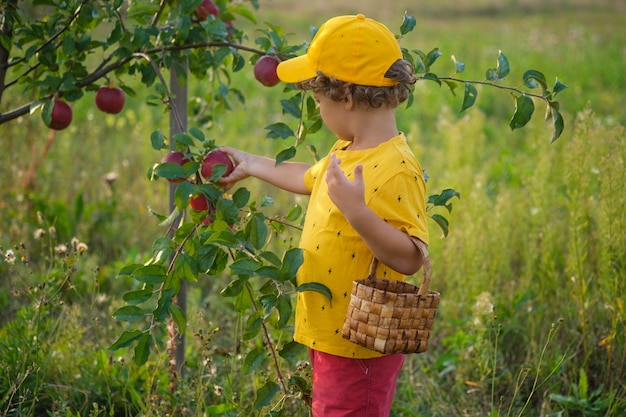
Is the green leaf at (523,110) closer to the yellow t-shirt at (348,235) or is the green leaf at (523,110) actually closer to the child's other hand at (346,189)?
the yellow t-shirt at (348,235)

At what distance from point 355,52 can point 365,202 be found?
0.32 m

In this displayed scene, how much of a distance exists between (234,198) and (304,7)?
40.0ft

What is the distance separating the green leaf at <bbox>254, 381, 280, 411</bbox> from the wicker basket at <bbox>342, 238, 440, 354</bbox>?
31 centimetres

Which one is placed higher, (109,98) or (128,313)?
(109,98)

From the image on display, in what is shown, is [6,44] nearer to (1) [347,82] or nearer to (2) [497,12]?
(1) [347,82]

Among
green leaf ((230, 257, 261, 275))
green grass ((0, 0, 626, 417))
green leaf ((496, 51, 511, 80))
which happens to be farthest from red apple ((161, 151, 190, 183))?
green leaf ((496, 51, 511, 80))

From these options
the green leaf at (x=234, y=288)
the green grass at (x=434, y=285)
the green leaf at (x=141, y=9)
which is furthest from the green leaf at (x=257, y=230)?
the green leaf at (x=141, y=9)

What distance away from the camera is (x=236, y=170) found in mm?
1893

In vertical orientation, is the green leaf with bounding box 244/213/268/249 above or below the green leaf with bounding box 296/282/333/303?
above

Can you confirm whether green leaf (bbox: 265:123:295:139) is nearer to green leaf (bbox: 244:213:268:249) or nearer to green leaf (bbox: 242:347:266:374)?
green leaf (bbox: 244:213:268:249)

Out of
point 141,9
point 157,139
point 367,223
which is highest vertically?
point 141,9

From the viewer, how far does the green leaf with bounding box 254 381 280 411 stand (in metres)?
1.76

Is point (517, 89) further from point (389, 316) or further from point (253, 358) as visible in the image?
point (253, 358)

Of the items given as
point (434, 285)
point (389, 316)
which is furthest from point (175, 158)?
point (434, 285)
